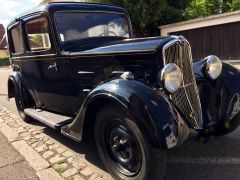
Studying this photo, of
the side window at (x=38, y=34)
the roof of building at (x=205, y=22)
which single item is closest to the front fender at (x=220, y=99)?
the side window at (x=38, y=34)

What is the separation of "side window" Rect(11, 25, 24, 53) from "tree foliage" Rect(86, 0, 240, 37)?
1097 centimetres

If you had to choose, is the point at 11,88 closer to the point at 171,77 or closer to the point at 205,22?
the point at 171,77

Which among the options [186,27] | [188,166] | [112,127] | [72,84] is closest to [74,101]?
[72,84]

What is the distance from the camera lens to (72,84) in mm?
3957

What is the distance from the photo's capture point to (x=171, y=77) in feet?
9.45

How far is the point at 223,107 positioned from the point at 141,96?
4.17ft

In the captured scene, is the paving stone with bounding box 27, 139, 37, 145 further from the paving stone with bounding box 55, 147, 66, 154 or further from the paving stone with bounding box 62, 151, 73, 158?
the paving stone with bounding box 62, 151, 73, 158

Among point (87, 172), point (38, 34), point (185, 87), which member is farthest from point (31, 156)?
point (185, 87)

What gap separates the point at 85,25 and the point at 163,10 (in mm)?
12937

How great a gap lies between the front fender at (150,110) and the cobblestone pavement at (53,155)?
3.21ft

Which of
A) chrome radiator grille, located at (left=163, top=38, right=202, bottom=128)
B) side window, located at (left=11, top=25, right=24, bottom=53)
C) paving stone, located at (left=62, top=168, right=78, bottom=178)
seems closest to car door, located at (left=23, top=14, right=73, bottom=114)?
side window, located at (left=11, top=25, right=24, bottom=53)

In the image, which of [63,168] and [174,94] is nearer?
[174,94]

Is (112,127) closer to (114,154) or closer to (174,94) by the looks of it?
(114,154)

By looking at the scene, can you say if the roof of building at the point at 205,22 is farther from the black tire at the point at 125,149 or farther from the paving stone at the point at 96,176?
the paving stone at the point at 96,176
